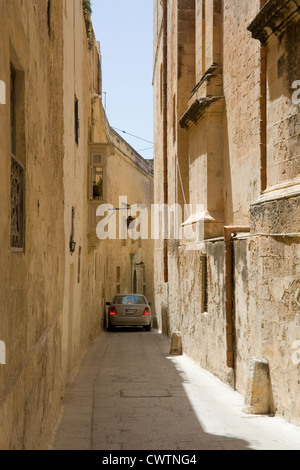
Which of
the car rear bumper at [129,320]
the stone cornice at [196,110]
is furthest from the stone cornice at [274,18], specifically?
the car rear bumper at [129,320]

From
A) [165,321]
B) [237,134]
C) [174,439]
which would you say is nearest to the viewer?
[174,439]

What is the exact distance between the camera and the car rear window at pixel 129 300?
833 inches

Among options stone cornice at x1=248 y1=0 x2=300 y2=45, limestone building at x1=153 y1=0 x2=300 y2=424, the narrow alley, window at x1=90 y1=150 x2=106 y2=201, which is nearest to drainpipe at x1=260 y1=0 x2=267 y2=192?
limestone building at x1=153 y1=0 x2=300 y2=424

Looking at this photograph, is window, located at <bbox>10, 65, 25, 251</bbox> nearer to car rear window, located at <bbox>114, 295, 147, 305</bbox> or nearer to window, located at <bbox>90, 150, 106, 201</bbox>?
window, located at <bbox>90, 150, 106, 201</bbox>

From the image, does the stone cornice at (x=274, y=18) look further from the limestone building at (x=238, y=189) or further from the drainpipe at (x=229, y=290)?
the drainpipe at (x=229, y=290)

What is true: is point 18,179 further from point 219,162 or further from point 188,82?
point 188,82

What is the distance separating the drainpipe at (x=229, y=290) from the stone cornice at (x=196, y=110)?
3623 mm

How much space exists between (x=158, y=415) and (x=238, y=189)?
4.85 m

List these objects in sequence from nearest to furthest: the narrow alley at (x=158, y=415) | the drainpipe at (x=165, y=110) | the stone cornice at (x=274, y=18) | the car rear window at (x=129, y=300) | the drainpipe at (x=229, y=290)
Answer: the narrow alley at (x=158, y=415)
the stone cornice at (x=274, y=18)
the drainpipe at (x=229, y=290)
the drainpipe at (x=165, y=110)
the car rear window at (x=129, y=300)

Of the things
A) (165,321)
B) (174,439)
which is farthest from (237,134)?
(165,321)

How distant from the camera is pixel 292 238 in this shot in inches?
254

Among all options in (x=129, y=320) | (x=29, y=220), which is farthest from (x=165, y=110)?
(x=29, y=220)
